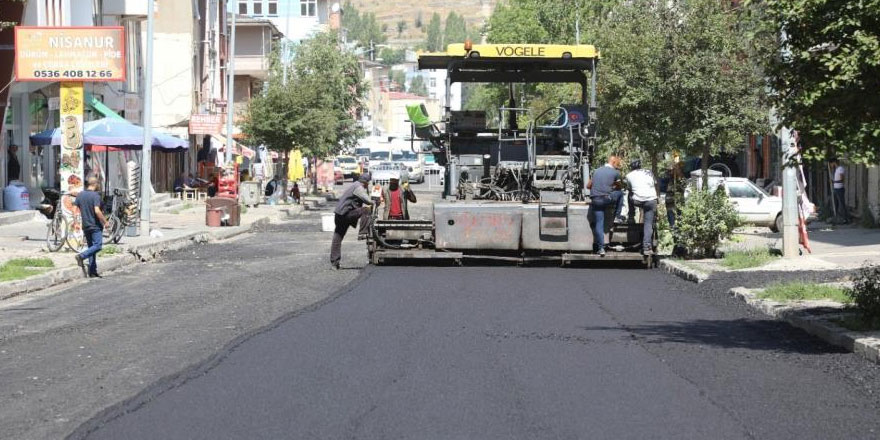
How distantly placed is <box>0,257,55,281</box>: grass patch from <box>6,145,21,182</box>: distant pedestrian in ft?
44.9

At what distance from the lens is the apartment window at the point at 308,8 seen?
4365 inches

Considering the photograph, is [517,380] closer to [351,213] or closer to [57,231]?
[351,213]

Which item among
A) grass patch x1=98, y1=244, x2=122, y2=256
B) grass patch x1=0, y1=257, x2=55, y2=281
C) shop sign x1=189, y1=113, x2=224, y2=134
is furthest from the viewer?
shop sign x1=189, y1=113, x2=224, y2=134

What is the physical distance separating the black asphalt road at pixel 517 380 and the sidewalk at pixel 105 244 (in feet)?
19.0

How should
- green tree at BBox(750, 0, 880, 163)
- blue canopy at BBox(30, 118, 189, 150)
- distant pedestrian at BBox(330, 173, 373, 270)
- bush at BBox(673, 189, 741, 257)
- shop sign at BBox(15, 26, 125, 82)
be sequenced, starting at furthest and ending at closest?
blue canopy at BBox(30, 118, 189, 150)
shop sign at BBox(15, 26, 125, 82)
bush at BBox(673, 189, 741, 257)
distant pedestrian at BBox(330, 173, 373, 270)
green tree at BBox(750, 0, 880, 163)

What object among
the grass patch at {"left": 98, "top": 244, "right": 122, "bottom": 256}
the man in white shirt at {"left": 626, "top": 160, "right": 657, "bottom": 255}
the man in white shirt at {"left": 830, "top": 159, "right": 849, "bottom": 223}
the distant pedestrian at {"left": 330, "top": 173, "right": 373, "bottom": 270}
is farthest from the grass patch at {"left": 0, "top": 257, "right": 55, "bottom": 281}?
the man in white shirt at {"left": 830, "top": 159, "right": 849, "bottom": 223}

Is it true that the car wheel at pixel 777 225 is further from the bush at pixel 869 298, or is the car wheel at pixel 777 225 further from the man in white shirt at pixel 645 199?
the bush at pixel 869 298

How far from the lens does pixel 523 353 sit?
36.9ft

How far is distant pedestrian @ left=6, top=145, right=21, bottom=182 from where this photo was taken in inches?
1352

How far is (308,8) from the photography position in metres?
111

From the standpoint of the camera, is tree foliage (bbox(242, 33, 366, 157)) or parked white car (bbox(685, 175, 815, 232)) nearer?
parked white car (bbox(685, 175, 815, 232))

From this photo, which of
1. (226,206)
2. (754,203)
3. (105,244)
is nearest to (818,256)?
(754,203)

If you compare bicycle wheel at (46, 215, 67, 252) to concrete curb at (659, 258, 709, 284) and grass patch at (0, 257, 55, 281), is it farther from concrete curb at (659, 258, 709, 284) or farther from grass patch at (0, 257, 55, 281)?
concrete curb at (659, 258, 709, 284)

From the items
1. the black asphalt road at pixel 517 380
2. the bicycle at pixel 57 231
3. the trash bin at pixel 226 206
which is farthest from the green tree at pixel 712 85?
the trash bin at pixel 226 206
